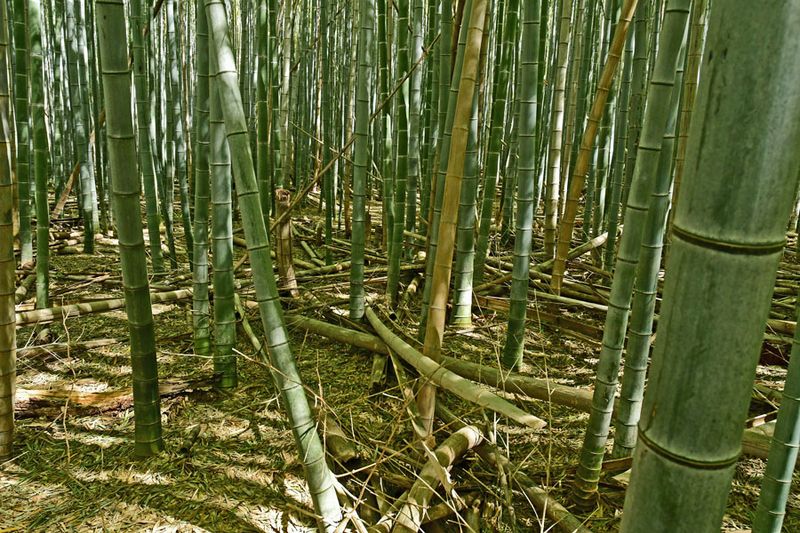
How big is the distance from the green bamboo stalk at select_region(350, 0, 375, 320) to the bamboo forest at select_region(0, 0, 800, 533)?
1 centimetres

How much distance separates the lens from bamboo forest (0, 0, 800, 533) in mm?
543

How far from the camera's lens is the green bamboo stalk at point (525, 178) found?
1949mm

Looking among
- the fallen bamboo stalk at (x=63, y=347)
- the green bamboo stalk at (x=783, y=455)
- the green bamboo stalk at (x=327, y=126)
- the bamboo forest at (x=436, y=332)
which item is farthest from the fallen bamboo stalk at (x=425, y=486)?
the green bamboo stalk at (x=327, y=126)

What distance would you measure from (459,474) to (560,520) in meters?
0.32

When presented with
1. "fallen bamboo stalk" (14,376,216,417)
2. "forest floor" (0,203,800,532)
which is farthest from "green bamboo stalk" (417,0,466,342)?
"fallen bamboo stalk" (14,376,216,417)

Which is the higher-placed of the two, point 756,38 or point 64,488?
point 756,38

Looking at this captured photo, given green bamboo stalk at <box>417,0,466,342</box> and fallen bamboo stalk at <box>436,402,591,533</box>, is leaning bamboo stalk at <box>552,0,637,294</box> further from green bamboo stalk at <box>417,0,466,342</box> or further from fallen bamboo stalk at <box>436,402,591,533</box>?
fallen bamboo stalk at <box>436,402,591,533</box>

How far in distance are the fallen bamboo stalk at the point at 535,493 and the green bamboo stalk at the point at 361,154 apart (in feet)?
3.13

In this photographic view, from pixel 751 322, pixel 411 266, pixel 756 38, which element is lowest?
pixel 411 266

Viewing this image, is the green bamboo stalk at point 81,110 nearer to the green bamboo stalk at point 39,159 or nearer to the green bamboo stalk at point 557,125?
the green bamboo stalk at point 39,159

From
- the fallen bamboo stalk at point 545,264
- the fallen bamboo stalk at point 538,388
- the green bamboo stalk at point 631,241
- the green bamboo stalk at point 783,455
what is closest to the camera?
the green bamboo stalk at point 783,455

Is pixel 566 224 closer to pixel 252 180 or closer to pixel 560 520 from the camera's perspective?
pixel 560 520

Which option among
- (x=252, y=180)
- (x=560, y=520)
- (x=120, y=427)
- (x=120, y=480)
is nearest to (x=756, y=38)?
(x=252, y=180)

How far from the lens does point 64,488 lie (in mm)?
1619
